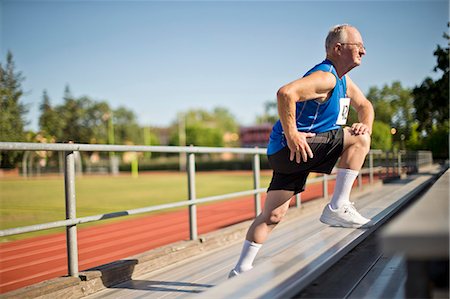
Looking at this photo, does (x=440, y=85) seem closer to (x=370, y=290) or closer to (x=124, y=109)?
(x=370, y=290)

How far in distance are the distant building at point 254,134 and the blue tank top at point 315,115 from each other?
92.0m

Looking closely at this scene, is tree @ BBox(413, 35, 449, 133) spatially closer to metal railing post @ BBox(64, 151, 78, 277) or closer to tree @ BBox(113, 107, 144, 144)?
metal railing post @ BBox(64, 151, 78, 277)

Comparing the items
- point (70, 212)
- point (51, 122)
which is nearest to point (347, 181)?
point (70, 212)

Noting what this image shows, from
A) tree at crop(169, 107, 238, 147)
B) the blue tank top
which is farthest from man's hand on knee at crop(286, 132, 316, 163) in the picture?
tree at crop(169, 107, 238, 147)

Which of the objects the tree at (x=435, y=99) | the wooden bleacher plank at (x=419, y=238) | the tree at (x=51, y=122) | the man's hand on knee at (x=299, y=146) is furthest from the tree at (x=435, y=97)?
the tree at (x=51, y=122)

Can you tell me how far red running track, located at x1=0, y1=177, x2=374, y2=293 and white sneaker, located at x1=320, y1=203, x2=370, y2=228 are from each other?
2.63m

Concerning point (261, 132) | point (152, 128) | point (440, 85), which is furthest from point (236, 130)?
point (440, 85)

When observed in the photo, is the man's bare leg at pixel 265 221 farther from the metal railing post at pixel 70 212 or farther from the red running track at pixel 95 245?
the red running track at pixel 95 245

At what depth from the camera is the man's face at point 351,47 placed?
2.35 metres

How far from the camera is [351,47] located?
2354 mm

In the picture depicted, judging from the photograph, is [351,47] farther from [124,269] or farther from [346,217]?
[124,269]

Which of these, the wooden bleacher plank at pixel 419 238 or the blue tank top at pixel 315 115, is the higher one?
the blue tank top at pixel 315 115

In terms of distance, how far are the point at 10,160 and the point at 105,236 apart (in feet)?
8.14

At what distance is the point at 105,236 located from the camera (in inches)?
258
